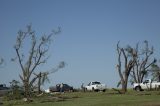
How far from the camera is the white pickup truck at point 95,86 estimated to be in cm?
5888

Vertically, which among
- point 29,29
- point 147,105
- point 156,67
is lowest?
point 147,105

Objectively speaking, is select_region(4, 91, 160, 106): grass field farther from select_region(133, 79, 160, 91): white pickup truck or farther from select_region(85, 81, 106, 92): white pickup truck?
select_region(85, 81, 106, 92): white pickup truck

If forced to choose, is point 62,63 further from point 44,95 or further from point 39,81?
point 44,95

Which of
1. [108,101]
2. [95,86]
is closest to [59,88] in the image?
[95,86]

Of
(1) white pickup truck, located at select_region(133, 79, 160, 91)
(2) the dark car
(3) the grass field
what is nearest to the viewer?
(3) the grass field

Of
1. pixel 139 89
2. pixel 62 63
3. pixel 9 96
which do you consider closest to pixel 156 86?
pixel 139 89

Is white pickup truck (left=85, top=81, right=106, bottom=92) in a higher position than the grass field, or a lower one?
higher

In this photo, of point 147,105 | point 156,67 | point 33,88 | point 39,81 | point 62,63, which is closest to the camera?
point 147,105

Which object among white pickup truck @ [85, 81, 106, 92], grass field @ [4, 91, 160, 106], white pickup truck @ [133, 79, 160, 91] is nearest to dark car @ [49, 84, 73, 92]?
white pickup truck @ [85, 81, 106, 92]

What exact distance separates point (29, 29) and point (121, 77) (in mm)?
15517

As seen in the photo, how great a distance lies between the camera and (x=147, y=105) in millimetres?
24281

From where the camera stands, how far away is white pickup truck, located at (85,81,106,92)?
193ft

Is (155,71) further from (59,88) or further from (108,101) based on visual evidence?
(108,101)

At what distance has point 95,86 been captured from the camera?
60656mm
